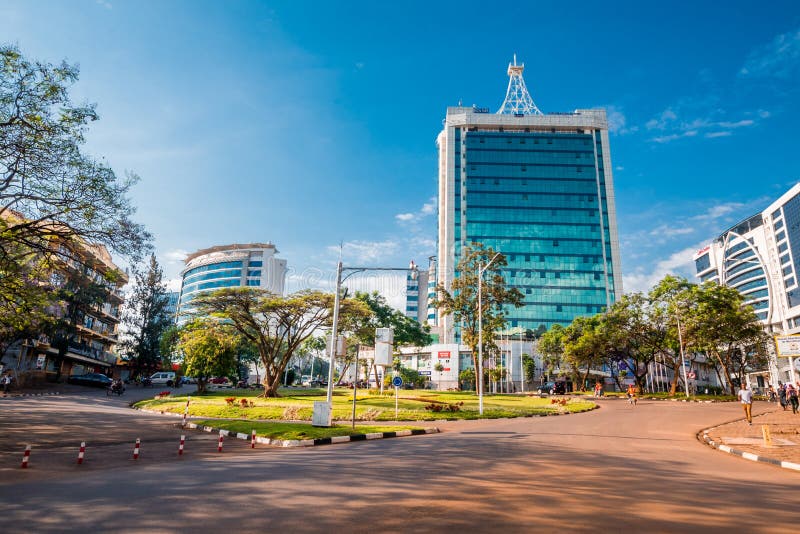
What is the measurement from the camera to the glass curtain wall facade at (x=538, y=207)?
102 metres

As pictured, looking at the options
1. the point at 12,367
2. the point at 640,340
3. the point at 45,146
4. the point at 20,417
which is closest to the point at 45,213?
the point at 45,146

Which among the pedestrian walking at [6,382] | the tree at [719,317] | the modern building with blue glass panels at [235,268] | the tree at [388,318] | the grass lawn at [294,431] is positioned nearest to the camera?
the grass lawn at [294,431]

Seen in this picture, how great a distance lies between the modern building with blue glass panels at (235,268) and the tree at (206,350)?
81.5m

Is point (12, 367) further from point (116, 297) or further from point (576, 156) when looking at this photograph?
point (576, 156)

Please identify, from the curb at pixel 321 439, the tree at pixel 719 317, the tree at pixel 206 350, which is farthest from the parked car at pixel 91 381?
the tree at pixel 719 317

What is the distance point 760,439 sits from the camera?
1572cm

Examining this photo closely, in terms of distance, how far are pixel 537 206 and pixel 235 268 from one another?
83819mm

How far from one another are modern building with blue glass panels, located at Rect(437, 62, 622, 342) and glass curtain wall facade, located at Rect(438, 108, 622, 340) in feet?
0.73

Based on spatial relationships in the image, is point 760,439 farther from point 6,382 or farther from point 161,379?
point 161,379

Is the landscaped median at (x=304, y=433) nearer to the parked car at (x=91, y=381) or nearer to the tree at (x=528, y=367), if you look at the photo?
the parked car at (x=91, y=381)

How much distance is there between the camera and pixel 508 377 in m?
77.6

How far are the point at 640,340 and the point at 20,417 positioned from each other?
190 feet

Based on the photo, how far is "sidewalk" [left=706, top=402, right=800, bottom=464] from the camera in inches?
490

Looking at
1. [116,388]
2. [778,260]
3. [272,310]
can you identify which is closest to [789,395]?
[272,310]
